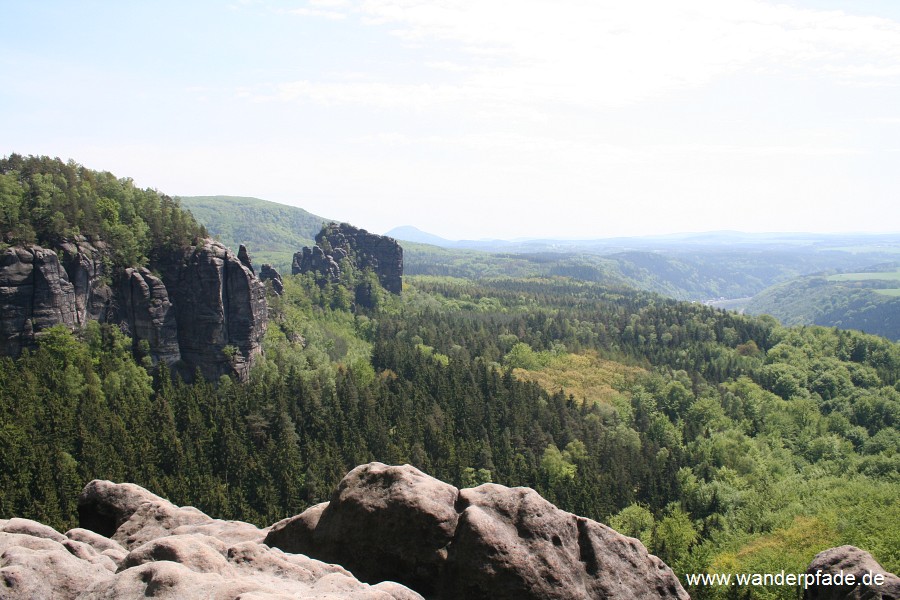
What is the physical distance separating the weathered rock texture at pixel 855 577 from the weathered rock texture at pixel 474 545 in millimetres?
10143

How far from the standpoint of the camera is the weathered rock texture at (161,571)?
54.4 feet

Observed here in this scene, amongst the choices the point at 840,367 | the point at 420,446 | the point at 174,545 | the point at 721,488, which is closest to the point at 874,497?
the point at 721,488

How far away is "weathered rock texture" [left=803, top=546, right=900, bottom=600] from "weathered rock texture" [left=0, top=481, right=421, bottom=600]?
853 inches

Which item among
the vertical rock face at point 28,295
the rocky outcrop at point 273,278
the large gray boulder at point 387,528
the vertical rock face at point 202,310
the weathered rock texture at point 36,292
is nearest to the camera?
the large gray boulder at point 387,528

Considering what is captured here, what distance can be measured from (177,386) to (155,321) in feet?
38.4

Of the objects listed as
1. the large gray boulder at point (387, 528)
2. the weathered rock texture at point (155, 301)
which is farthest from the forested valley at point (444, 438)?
the large gray boulder at point (387, 528)

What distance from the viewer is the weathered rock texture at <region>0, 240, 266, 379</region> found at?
8431 centimetres

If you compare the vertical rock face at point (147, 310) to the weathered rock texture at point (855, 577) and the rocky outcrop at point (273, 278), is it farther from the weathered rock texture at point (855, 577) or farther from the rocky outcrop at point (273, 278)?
the weathered rock texture at point (855, 577)

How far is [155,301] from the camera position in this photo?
9888cm

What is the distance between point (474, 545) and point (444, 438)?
76790mm

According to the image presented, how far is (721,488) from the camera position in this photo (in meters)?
99.4

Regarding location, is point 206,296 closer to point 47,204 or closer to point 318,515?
point 47,204

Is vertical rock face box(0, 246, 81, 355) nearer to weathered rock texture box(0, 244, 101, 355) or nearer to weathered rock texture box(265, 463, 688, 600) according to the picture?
weathered rock texture box(0, 244, 101, 355)

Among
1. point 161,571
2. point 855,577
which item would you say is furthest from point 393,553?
point 855,577
